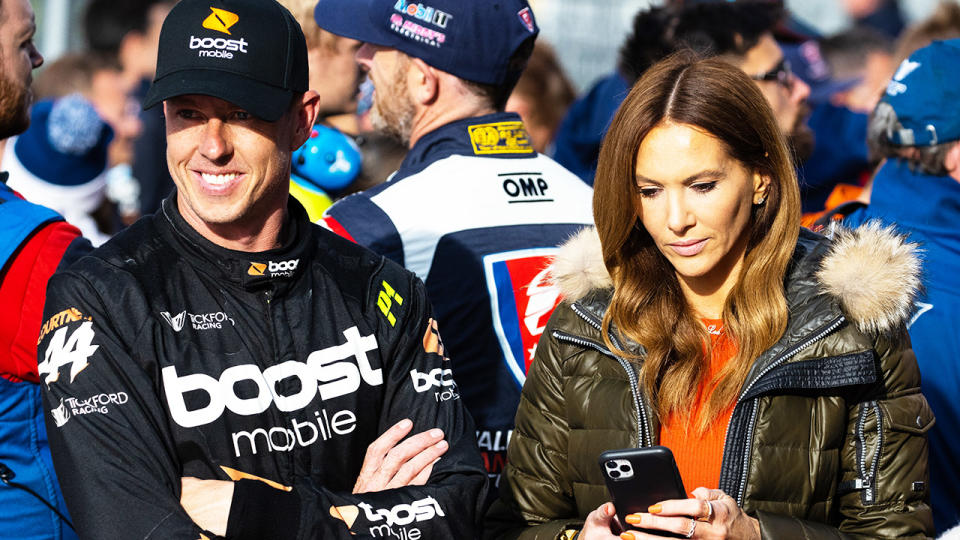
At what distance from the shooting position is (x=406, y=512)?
9.70 feet

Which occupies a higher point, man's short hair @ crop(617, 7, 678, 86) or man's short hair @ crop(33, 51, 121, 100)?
man's short hair @ crop(617, 7, 678, 86)

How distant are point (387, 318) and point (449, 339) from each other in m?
0.85

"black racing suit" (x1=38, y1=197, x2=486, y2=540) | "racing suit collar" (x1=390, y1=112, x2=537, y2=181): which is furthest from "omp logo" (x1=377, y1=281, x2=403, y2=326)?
"racing suit collar" (x1=390, y1=112, x2=537, y2=181)

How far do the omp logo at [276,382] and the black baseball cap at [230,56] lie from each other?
0.63m

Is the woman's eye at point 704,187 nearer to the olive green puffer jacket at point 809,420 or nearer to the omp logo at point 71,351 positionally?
the olive green puffer jacket at point 809,420

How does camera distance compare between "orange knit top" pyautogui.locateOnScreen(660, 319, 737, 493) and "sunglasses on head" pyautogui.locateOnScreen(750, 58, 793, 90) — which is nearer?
"orange knit top" pyautogui.locateOnScreen(660, 319, 737, 493)

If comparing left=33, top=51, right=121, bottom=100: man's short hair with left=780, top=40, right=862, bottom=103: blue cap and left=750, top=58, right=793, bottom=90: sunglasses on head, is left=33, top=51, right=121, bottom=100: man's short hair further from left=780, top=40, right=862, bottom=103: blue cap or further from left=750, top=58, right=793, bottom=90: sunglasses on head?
left=750, top=58, right=793, bottom=90: sunglasses on head

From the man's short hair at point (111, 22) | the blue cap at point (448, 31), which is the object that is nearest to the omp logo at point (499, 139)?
the blue cap at point (448, 31)

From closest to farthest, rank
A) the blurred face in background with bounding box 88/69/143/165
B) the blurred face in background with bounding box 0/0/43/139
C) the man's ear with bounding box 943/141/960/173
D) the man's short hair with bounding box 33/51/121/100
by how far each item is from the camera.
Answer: the blurred face in background with bounding box 0/0/43/139, the man's ear with bounding box 943/141/960/173, the man's short hair with bounding box 33/51/121/100, the blurred face in background with bounding box 88/69/143/165

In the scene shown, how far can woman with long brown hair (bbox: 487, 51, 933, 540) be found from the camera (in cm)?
307

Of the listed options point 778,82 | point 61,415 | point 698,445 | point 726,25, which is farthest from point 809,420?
point 726,25

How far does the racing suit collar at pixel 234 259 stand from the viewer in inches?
121

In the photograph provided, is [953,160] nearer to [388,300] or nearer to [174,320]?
[388,300]

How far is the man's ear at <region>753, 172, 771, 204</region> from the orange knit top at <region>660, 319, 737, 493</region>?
44cm
